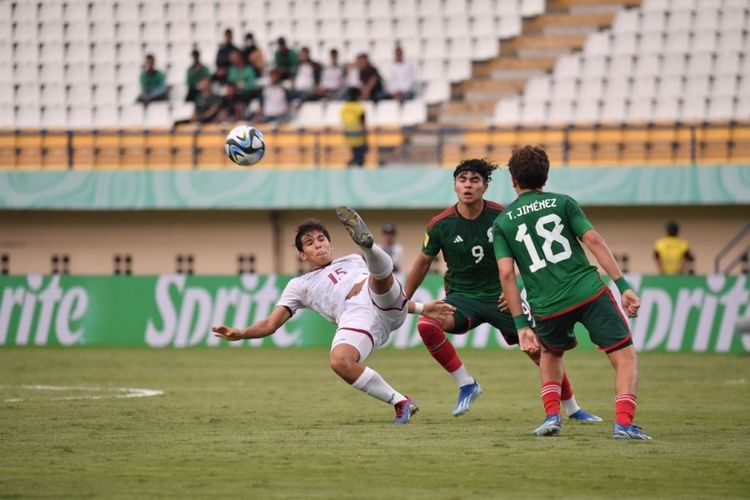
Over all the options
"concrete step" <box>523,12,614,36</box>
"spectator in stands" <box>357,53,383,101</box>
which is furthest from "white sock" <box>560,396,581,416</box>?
"concrete step" <box>523,12,614,36</box>

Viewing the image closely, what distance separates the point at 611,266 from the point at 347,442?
7.31 feet

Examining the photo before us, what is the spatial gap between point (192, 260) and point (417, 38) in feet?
23.1

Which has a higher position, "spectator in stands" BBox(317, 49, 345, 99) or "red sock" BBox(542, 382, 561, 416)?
"spectator in stands" BBox(317, 49, 345, 99)

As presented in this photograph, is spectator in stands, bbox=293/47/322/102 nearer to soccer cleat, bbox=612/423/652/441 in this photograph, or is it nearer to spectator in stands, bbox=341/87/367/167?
spectator in stands, bbox=341/87/367/167

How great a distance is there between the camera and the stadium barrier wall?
1037 inches

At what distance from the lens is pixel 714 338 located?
23.3 m

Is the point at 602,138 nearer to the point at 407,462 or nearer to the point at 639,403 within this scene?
the point at 639,403

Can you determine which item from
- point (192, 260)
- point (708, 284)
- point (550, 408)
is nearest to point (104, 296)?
point (192, 260)

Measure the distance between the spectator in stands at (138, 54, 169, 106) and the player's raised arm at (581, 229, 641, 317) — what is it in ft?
72.5

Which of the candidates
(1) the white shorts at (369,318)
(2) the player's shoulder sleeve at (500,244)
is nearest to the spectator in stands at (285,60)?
(1) the white shorts at (369,318)

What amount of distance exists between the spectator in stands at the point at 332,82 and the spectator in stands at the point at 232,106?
66.4 inches

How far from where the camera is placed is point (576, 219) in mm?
9562

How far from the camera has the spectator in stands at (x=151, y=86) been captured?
30.3m

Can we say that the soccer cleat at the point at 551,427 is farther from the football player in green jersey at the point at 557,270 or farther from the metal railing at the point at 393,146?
the metal railing at the point at 393,146
